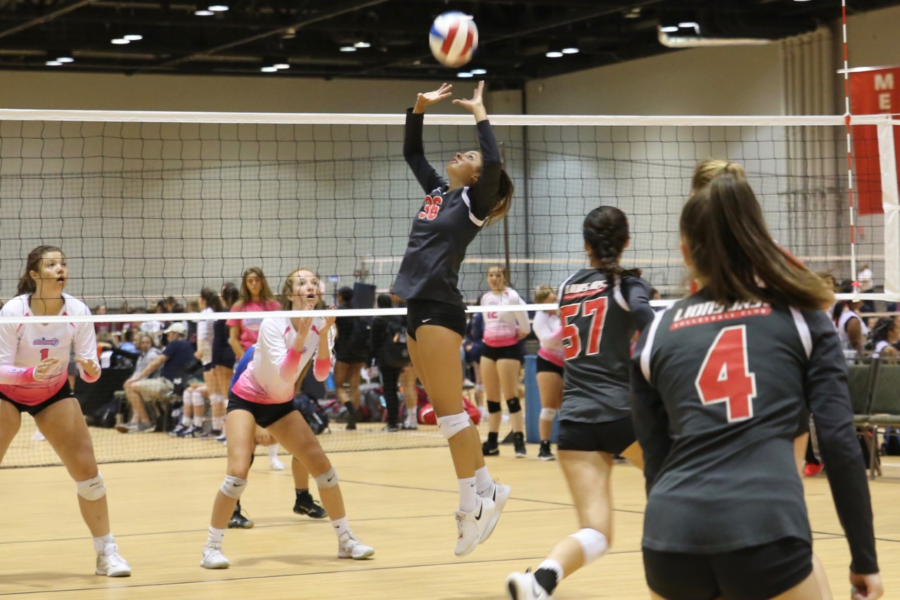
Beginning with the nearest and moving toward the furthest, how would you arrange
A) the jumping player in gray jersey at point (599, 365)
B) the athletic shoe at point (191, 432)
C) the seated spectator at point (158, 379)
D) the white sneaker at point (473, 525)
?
the jumping player in gray jersey at point (599, 365), the white sneaker at point (473, 525), the athletic shoe at point (191, 432), the seated spectator at point (158, 379)

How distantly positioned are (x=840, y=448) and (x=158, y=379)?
1267 centimetres

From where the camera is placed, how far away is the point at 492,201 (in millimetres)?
4824

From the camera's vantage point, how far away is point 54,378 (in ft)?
16.7

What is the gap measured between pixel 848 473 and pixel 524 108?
21.1 m

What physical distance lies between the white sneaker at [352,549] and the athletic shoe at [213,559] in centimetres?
57

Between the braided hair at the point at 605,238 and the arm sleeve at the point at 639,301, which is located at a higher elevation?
the braided hair at the point at 605,238

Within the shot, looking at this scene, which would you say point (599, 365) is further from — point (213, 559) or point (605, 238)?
point (213, 559)

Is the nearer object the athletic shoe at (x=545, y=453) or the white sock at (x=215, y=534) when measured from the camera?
the white sock at (x=215, y=534)

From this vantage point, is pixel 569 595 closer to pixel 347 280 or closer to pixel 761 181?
pixel 761 181

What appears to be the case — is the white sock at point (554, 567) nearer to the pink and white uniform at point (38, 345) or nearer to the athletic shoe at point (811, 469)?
the pink and white uniform at point (38, 345)

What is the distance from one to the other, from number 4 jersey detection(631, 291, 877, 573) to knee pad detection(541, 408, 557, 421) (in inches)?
301

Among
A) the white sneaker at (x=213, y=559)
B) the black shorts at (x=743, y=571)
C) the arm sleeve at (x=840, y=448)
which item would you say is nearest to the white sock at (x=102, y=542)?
the white sneaker at (x=213, y=559)

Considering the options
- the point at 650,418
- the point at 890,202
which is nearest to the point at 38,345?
the point at 650,418

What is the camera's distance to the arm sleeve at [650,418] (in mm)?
2156
